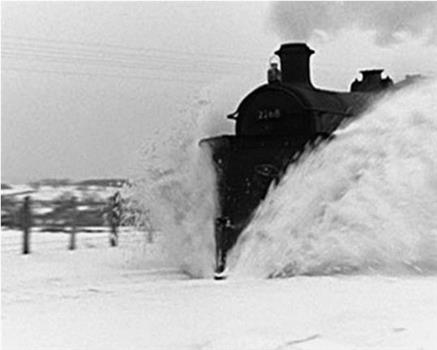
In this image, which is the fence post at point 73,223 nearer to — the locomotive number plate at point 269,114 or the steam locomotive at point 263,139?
the steam locomotive at point 263,139

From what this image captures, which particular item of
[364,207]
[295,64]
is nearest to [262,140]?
[295,64]

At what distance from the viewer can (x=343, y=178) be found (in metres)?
9.62

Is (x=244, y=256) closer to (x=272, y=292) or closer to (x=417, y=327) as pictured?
(x=272, y=292)

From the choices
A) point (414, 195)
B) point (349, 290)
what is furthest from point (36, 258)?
point (349, 290)

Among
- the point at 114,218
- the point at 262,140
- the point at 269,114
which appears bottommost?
the point at 114,218

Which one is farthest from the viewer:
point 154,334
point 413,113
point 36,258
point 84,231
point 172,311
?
point 84,231

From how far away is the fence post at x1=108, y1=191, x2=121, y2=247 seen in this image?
1513 centimetres

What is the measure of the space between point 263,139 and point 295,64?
3.33m

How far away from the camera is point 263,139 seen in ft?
41.7

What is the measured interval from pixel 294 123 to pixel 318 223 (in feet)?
13.9

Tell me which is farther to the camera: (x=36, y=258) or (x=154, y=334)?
(x=36, y=258)

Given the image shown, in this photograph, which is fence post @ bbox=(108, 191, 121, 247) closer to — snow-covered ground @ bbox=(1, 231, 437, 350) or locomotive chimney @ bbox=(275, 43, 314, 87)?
locomotive chimney @ bbox=(275, 43, 314, 87)

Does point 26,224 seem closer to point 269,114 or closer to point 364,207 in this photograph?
point 269,114

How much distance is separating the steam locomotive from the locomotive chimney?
44cm
